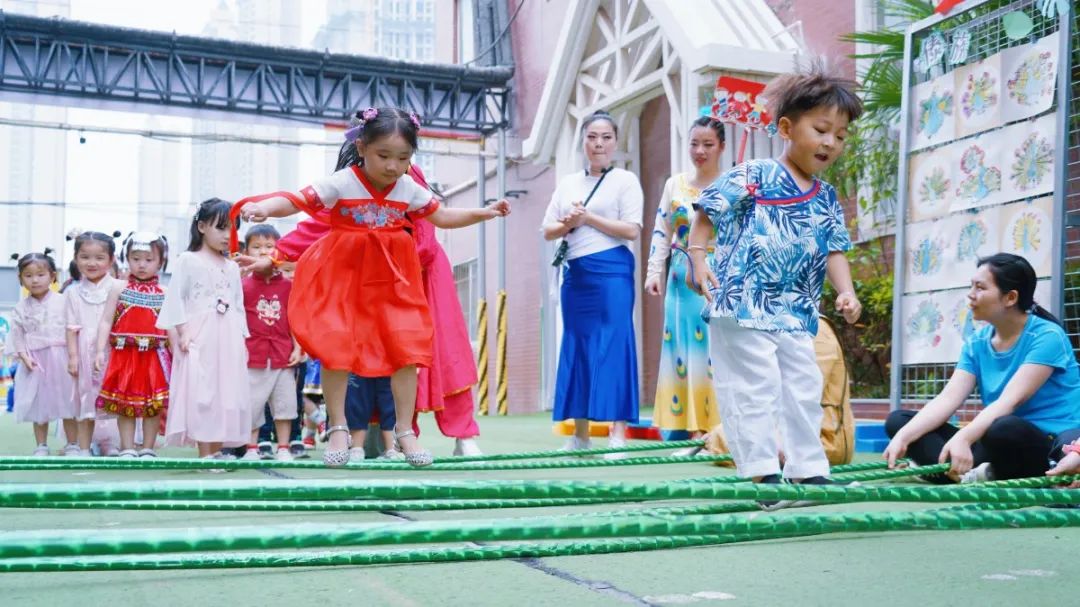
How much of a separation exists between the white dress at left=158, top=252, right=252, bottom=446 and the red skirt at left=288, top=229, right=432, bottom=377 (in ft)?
4.03

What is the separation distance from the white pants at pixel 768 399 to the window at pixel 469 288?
575 inches

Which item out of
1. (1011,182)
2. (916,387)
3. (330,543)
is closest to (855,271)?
(916,387)

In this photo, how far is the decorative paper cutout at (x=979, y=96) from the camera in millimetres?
4902

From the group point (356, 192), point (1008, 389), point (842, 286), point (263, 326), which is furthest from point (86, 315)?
point (1008, 389)

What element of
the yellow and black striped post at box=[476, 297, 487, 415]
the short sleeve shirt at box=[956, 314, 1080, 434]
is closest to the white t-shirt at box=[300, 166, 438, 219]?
the short sleeve shirt at box=[956, 314, 1080, 434]

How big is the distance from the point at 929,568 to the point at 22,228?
2094 centimetres

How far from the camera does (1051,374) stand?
11.4 feet

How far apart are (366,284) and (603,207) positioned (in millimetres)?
1825

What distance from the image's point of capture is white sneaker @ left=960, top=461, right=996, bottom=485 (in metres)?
3.56

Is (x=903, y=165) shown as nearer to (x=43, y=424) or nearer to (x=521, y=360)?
(x=43, y=424)

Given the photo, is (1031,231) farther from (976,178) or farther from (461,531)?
(461,531)

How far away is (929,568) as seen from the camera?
213 cm

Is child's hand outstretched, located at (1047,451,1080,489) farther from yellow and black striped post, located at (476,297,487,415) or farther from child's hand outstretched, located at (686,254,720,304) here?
yellow and black striped post, located at (476,297,487,415)

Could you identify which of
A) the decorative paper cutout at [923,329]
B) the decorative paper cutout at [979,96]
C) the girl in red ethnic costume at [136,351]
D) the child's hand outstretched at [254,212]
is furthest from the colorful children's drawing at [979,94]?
the girl in red ethnic costume at [136,351]
